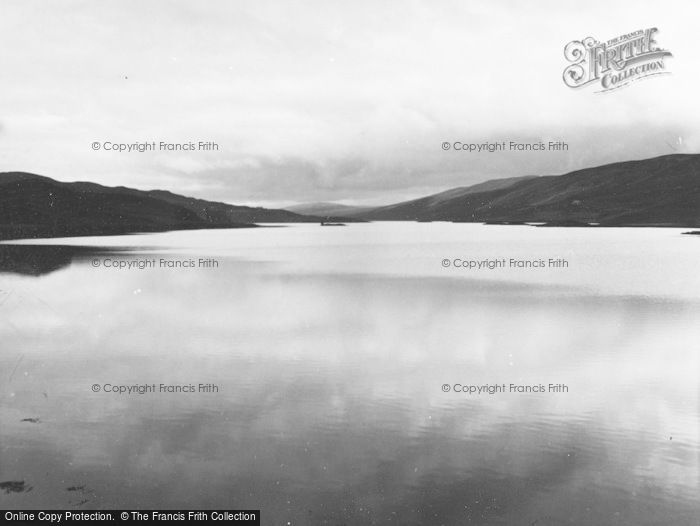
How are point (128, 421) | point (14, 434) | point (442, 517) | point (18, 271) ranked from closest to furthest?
point (442, 517)
point (14, 434)
point (128, 421)
point (18, 271)

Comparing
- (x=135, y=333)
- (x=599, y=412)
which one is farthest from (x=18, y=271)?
(x=599, y=412)

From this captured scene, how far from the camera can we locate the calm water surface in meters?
12.8

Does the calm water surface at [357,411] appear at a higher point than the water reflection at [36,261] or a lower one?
lower

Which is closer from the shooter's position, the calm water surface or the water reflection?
the calm water surface

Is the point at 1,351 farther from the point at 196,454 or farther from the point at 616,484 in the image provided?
the point at 616,484

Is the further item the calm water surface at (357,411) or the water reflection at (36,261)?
the water reflection at (36,261)

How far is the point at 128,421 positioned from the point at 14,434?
2.72 metres

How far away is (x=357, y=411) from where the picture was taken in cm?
1797

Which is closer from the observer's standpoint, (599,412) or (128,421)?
(128,421)

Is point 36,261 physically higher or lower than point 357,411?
higher

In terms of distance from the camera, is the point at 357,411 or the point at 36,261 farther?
the point at 36,261

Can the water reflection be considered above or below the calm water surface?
above

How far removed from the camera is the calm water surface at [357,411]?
12.8 m

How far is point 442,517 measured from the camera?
11.9 metres
